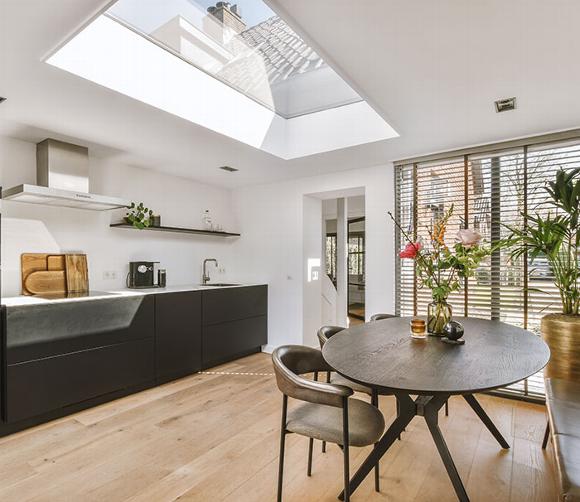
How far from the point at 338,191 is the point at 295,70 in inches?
66.7

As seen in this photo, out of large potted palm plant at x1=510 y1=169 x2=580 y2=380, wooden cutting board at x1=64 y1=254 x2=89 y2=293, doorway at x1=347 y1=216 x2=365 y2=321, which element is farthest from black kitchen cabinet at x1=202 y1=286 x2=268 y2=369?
doorway at x1=347 y1=216 x2=365 y2=321

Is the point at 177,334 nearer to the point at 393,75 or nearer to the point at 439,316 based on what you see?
the point at 439,316

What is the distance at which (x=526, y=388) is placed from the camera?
3.21 meters

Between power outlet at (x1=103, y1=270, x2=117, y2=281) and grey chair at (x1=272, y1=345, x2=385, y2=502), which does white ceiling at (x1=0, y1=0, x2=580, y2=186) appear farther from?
grey chair at (x1=272, y1=345, x2=385, y2=502)

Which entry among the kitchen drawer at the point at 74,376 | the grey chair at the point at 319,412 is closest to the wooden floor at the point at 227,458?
the kitchen drawer at the point at 74,376

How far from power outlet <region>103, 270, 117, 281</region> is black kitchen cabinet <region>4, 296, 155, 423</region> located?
0.73 metres

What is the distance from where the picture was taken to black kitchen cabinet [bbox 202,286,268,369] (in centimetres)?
407

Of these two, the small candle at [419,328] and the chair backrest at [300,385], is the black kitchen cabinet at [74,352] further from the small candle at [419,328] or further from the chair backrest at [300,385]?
the small candle at [419,328]

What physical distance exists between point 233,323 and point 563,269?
3312 millimetres

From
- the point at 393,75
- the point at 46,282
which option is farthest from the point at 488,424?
the point at 46,282

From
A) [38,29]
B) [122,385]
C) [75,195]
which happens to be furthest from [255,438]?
[38,29]

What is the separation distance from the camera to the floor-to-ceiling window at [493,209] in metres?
3.16

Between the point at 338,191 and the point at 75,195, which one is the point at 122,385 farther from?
the point at 338,191

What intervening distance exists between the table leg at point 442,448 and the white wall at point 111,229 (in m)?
3.37
